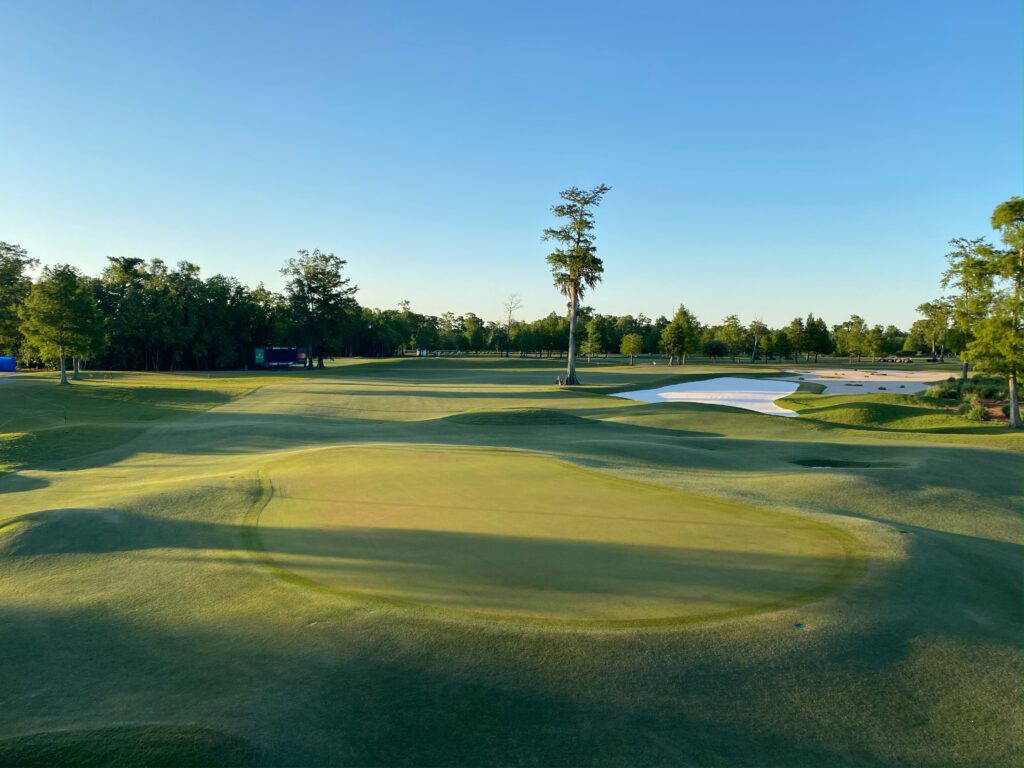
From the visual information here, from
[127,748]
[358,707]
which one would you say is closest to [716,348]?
[358,707]

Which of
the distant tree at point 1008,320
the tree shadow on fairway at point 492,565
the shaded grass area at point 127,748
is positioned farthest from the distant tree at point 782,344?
the shaded grass area at point 127,748

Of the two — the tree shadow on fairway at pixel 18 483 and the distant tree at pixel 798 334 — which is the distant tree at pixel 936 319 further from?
the tree shadow on fairway at pixel 18 483

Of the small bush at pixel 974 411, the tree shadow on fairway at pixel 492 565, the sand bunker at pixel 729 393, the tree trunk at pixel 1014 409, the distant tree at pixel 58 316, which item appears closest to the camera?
the tree shadow on fairway at pixel 492 565

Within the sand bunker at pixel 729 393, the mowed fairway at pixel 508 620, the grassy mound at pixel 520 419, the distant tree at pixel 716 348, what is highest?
the distant tree at pixel 716 348

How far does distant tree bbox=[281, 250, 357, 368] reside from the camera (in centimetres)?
7562

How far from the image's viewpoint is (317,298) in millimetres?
76062

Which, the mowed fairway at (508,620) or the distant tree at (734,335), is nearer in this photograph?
the mowed fairway at (508,620)

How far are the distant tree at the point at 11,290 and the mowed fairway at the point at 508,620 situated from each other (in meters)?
60.3

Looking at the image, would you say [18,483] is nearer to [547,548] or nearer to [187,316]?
[547,548]

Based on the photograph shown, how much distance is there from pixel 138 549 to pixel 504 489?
20.4 feet

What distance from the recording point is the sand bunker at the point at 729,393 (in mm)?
42312

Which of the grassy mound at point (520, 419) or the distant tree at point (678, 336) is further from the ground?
the distant tree at point (678, 336)

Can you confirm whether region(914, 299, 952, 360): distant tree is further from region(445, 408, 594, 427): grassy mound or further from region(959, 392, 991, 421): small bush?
region(445, 408, 594, 427): grassy mound

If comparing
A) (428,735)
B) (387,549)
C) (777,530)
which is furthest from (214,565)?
(777,530)
